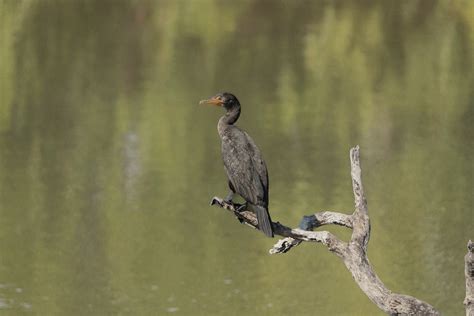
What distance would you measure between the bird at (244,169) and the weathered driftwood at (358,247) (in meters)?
0.36

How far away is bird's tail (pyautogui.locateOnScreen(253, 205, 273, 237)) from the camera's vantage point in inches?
458

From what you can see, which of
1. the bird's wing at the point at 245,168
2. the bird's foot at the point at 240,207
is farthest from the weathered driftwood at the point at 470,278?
the bird's foot at the point at 240,207

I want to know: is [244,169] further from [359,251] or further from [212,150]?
[212,150]

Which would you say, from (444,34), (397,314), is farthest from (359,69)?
(397,314)

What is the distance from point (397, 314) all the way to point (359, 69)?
31576 mm

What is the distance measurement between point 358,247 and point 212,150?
20.4 meters

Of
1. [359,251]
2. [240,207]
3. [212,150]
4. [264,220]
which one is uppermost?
[212,150]

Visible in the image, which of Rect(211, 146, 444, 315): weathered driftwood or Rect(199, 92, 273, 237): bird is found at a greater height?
Rect(199, 92, 273, 237): bird

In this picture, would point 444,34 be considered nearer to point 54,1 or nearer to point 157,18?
point 157,18

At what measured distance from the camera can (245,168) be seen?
1266 centimetres

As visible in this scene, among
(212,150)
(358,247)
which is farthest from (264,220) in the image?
(212,150)

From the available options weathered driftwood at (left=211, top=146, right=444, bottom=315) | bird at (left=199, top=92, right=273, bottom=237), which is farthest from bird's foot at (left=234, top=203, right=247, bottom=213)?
weathered driftwood at (left=211, top=146, right=444, bottom=315)

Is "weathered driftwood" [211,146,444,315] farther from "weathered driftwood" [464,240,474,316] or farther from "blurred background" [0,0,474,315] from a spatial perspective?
"blurred background" [0,0,474,315]

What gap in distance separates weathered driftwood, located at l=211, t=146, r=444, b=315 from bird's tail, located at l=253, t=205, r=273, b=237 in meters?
0.07
